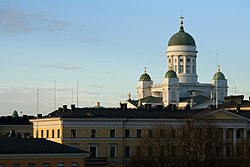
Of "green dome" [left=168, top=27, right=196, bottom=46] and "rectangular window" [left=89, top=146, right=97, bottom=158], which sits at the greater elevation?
"green dome" [left=168, top=27, right=196, bottom=46]

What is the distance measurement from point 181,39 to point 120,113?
6215 cm

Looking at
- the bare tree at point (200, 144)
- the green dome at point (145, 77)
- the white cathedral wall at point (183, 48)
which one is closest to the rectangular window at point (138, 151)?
the bare tree at point (200, 144)

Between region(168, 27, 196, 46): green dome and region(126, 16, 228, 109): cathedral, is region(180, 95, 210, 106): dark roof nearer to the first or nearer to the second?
region(126, 16, 228, 109): cathedral

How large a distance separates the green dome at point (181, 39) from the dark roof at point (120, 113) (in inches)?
2102

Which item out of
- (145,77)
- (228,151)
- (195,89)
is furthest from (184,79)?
(228,151)

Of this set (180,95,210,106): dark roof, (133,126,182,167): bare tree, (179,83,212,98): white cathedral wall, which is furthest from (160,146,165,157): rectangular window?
(179,83,212,98): white cathedral wall

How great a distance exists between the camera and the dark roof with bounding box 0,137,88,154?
232 ft

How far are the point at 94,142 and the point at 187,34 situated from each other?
239 feet

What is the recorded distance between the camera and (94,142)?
10412 cm

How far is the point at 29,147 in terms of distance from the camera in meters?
72.1

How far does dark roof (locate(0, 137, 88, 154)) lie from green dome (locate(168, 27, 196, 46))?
9778 centimetres

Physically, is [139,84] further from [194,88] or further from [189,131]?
[189,131]

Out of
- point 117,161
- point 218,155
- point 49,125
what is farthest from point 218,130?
point 49,125

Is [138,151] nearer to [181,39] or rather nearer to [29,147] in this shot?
[29,147]
